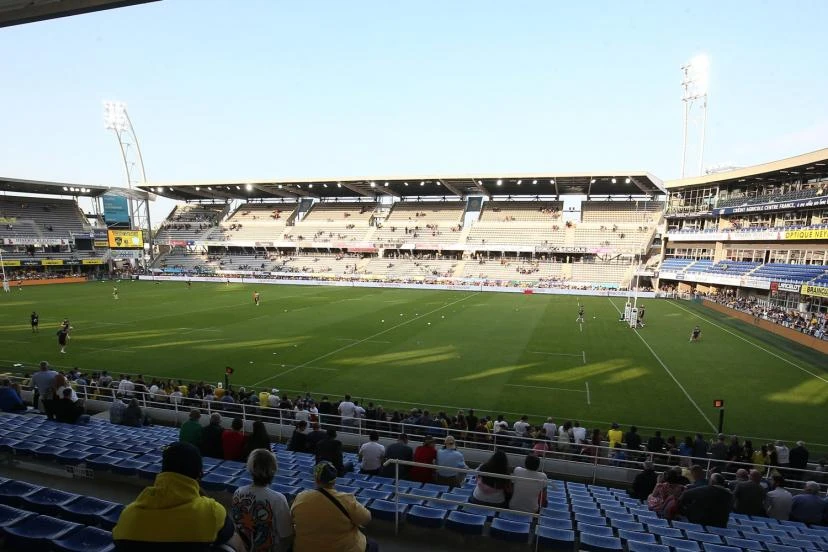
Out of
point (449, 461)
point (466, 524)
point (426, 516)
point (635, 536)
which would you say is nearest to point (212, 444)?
point (449, 461)

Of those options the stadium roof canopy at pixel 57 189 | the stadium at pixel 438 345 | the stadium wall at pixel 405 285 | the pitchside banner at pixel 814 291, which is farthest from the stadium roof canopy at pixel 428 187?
the pitchside banner at pixel 814 291

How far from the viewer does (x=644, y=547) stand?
489 centimetres

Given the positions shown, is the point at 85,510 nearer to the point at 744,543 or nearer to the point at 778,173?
the point at 744,543

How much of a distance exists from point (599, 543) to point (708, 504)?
2183 mm

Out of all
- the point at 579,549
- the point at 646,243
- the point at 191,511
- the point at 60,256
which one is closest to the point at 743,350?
the point at 579,549

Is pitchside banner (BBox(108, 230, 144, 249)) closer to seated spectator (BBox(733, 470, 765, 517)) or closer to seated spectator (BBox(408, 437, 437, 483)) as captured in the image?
seated spectator (BBox(408, 437, 437, 483))

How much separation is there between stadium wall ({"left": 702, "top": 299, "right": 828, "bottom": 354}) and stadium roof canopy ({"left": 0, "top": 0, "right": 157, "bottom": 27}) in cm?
3189

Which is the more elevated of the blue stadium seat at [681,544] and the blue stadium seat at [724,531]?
the blue stadium seat at [681,544]

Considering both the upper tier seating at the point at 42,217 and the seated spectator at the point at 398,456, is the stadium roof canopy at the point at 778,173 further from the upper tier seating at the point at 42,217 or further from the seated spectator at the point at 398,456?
the upper tier seating at the point at 42,217

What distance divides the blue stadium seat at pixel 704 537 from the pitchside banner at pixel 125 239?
70136 millimetres

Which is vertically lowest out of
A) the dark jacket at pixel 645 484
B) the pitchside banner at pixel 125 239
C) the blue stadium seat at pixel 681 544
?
the dark jacket at pixel 645 484

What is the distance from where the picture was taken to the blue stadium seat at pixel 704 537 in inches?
212

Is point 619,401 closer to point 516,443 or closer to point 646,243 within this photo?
point 516,443

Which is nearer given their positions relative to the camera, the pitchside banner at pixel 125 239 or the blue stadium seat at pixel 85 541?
the blue stadium seat at pixel 85 541
